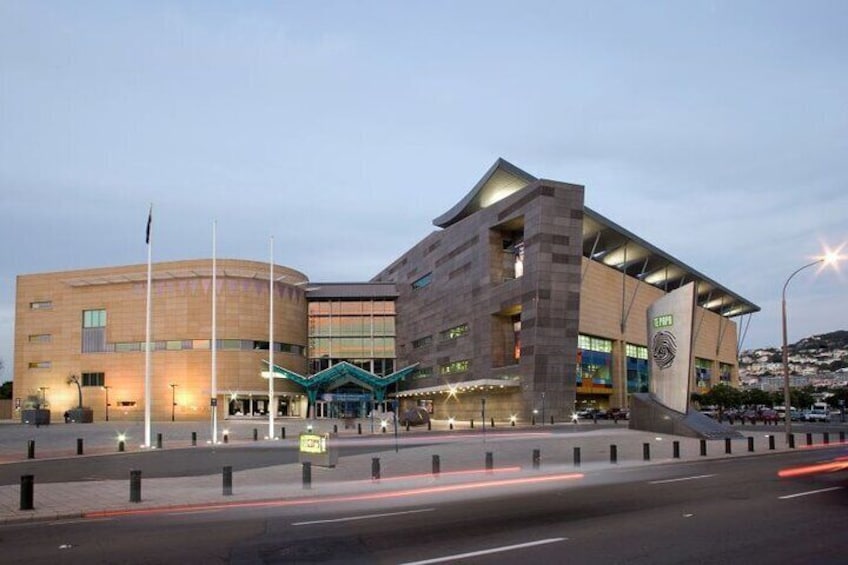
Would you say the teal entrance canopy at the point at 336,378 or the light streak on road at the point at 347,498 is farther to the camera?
the teal entrance canopy at the point at 336,378

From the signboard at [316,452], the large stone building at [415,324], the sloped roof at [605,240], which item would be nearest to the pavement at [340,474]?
the signboard at [316,452]

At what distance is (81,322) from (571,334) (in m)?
72.0

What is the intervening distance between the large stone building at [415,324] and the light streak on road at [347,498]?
56.6 meters

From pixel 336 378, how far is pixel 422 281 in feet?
67.3

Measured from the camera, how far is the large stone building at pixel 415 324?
81375mm

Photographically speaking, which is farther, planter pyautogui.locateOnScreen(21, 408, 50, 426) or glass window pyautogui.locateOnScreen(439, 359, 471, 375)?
glass window pyautogui.locateOnScreen(439, 359, 471, 375)

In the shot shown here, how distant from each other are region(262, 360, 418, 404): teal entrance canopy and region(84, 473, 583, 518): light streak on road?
81799 mm

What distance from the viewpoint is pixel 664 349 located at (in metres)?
43.8

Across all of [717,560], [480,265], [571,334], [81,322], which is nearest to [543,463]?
[717,560]

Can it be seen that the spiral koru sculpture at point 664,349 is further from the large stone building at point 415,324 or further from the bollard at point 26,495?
the large stone building at point 415,324

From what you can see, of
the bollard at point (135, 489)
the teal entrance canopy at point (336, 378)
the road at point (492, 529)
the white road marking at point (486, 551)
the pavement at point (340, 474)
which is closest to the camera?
the white road marking at point (486, 551)

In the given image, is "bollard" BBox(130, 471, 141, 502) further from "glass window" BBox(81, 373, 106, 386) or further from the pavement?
"glass window" BBox(81, 373, 106, 386)

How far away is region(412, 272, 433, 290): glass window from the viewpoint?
115 metres

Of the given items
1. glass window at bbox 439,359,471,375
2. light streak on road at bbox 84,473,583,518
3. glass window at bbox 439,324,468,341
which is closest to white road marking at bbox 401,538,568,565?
light streak on road at bbox 84,473,583,518
